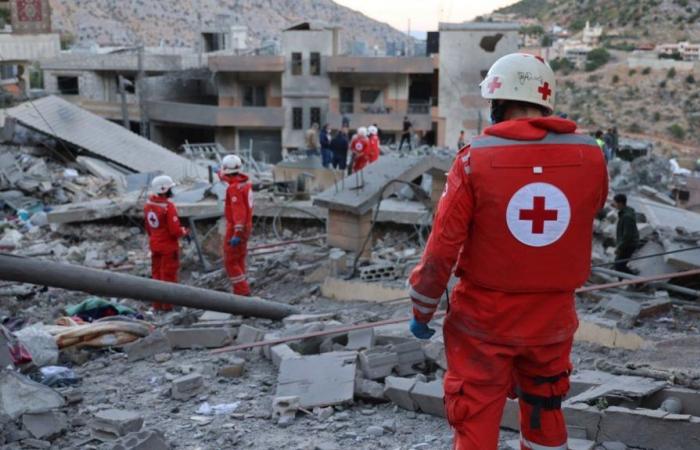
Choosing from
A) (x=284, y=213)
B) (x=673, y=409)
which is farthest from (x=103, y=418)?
(x=284, y=213)

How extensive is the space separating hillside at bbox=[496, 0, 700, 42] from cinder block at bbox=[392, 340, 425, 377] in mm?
68301

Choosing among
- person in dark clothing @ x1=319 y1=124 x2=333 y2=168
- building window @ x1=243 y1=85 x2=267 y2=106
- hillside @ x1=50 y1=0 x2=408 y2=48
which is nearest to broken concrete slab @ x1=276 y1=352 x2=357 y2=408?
person in dark clothing @ x1=319 y1=124 x2=333 y2=168

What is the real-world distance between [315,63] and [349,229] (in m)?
32.0

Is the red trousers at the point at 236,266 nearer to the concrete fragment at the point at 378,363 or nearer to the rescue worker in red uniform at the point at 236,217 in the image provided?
the rescue worker in red uniform at the point at 236,217

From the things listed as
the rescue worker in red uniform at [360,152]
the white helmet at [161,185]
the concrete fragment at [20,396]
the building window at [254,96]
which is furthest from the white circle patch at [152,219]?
the building window at [254,96]

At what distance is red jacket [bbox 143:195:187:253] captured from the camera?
33.2 feet

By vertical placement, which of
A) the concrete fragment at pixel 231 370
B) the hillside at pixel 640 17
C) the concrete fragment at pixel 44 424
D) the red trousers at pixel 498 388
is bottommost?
the concrete fragment at pixel 231 370

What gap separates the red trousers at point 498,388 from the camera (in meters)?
3.56

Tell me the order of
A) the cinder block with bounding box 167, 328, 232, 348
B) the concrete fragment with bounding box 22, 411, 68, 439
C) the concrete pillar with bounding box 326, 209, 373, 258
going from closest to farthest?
the concrete fragment with bounding box 22, 411, 68, 439
the cinder block with bounding box 167, 328, 232, 348
the concrete pillar with bounding box 326, 209, 373, 258

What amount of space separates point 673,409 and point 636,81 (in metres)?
58.4

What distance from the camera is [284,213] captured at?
15070 mm

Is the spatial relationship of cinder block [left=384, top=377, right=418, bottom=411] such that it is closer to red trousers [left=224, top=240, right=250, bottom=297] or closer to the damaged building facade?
red trousers [left=224, top=240, right=250, bottom=297]

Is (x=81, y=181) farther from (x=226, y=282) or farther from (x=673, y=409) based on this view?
(x=673, y=409)

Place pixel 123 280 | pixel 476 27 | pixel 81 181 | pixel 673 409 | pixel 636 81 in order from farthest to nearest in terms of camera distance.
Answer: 1. pixel 636 81
2. pixel 476 27
3. pixel 81 181
4. pixel 123 280
5. pixel 673 409
